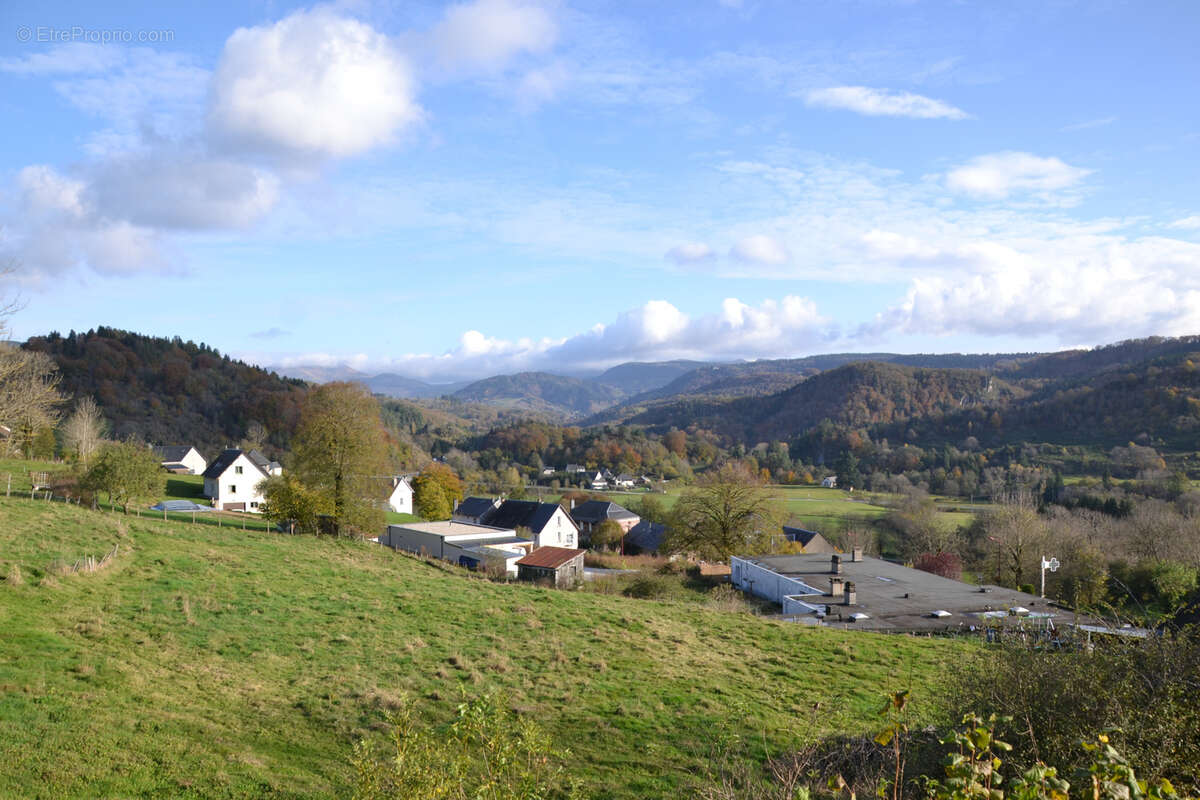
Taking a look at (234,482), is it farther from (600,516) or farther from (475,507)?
(600,516)

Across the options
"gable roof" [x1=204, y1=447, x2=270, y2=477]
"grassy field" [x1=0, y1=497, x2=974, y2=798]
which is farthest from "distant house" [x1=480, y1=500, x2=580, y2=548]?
"grassy field" [x1=0, y1=497, x2=974, y2=798]

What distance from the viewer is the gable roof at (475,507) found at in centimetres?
6675

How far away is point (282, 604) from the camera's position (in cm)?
1855

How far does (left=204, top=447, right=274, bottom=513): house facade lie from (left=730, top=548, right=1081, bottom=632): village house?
41.4m

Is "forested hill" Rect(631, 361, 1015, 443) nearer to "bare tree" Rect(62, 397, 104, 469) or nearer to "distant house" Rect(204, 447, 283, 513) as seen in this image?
"distant house" Rect(204, 447, 283, 513)

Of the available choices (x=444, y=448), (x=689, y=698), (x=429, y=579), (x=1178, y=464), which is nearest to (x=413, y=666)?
(x=689, y=698)

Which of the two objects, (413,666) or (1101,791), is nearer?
(1101,791)

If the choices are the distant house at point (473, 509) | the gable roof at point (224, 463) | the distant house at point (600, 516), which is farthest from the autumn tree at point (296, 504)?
Answer: the distant house at point (600, 516)

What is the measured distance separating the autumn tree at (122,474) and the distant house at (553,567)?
1882 cm

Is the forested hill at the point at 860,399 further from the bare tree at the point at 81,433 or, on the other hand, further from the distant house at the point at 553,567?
the bare tree at the point at 81,433

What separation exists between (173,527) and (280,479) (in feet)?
26.6

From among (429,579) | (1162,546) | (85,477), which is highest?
(85,477)

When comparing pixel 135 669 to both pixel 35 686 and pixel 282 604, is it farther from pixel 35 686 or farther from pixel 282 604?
pixel 282 604

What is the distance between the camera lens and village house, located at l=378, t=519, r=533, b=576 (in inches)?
1427
